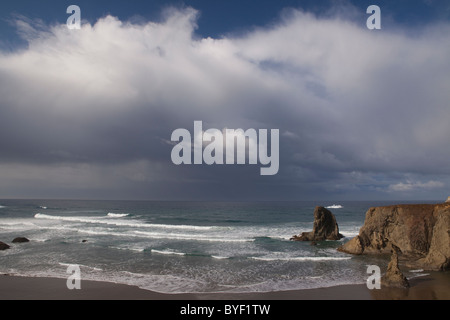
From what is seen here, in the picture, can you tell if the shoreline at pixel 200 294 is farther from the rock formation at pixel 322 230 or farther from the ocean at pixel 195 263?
the rock formation at pixel 322 230

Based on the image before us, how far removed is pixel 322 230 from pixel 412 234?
12550 millimetres

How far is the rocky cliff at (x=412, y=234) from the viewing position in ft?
63.6

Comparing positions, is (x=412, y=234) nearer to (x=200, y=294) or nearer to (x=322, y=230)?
(x=322, y=230)

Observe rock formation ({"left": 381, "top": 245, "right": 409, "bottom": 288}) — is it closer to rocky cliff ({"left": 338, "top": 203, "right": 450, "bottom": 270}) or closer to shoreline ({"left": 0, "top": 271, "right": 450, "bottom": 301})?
shoreline ({"left": 0, "top": 271, "right": 450, "bottom": 301})

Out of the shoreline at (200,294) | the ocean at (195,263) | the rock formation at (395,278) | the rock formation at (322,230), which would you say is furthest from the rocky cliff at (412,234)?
the rock formation at (322,230)

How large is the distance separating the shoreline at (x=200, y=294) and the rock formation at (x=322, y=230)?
18.4 meters

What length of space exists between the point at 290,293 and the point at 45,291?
43.0 ft

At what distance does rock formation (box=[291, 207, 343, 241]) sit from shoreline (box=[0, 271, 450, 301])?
18448 millimetres

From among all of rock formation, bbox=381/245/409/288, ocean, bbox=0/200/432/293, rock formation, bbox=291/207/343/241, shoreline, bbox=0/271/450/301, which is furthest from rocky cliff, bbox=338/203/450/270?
rock formation, bbox=291/207/343/241

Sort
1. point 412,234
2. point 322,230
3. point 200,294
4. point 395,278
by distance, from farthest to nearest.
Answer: point 322,230
point 412,234
point 395,278
point 200,294

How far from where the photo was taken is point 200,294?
14555mm

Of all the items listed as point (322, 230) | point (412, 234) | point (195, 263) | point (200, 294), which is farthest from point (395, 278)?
point (322, 230)
